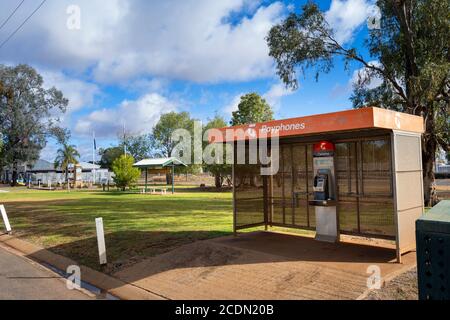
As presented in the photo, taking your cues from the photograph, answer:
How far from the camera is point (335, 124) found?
7156 millimetres

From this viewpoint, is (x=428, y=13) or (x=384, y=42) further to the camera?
(x=384, y=42)

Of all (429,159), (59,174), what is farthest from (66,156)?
(429,159)

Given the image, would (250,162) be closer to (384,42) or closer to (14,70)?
(384,42)

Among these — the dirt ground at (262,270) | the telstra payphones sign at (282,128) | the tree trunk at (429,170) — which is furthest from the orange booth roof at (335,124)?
the tree trunk at (429,170)

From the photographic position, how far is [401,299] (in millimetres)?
5242

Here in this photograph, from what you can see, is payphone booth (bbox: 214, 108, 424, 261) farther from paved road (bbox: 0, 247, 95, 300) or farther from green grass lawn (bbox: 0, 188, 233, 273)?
paved road (bbox: 0, 247, 95, 300)

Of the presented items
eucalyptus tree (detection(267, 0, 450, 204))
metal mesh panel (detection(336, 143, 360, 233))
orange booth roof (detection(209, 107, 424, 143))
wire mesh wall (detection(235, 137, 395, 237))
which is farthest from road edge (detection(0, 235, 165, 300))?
eucalyptus tree (detection(267, 0, 450, 204))

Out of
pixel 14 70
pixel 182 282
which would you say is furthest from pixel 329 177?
pixel 14 70

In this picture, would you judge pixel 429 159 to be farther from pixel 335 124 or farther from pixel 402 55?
pixel 335 124

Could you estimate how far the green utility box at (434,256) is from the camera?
2984 millimetres

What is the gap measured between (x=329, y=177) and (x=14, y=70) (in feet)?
217

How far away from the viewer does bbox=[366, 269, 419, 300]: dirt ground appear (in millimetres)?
5320

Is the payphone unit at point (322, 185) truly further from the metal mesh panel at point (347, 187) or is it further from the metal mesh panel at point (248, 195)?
the metal mesh panel at point (248, 195)
